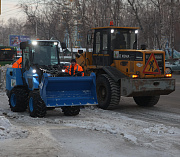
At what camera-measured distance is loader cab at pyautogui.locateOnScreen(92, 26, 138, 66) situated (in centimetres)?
1379

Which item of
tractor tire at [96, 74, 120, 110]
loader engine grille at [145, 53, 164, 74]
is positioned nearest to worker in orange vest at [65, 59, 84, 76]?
tractor tire at [96, 74, 120, 110]

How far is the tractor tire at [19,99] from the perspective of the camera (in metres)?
11.9

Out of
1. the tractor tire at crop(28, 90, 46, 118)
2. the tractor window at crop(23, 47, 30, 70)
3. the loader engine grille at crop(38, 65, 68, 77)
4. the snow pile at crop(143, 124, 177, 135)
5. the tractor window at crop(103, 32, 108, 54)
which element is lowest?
the snow pile at crop(143, 124, 177, 135)

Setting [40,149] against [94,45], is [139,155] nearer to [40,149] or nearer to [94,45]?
[40,149]

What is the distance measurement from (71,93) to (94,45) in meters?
3.55

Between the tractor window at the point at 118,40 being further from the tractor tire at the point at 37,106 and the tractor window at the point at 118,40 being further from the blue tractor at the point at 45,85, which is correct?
the tractor tire at the point at 37,106

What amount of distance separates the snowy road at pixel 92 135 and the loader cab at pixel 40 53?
1685 millimetres

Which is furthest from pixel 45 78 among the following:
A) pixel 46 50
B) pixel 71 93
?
pixel 46 50

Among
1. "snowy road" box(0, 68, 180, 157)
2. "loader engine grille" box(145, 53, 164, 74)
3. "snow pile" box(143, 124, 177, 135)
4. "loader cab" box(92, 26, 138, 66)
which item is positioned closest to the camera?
"snowy road" box(0, 68, 180, 157)

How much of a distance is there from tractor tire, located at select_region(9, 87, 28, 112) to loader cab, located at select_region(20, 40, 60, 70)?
780 millimetres

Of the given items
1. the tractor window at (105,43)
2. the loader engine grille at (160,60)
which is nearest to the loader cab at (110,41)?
the tractor window at (105,43)

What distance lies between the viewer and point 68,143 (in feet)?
25.0

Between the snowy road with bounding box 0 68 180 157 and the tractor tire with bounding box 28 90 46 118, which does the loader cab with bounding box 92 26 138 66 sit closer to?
the snowy road with bounding box 0 68 180 157

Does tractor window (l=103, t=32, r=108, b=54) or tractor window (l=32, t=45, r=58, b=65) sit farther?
tractor window (l=103, t=32, r=108, b=54)
